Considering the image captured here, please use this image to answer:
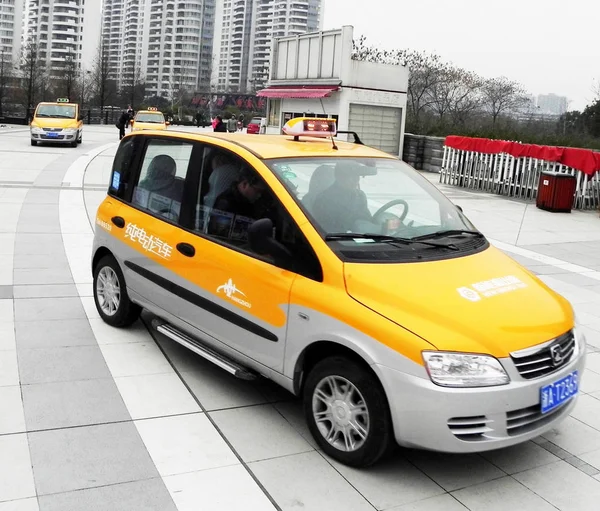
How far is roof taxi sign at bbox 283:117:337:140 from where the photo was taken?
5141 mm

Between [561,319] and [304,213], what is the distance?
5.22 feet

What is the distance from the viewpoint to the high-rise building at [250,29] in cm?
13662

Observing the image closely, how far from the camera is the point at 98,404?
172 inches

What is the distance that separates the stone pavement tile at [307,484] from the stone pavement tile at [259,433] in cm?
9

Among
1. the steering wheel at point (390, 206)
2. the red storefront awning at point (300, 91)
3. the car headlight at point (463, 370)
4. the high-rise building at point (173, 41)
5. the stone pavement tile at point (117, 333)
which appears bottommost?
the stone pavement tile at point (117, 333)

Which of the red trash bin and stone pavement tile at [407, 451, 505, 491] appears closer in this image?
stone pavement tile at [407, 451, 505, 491]

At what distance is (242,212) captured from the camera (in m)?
4.38

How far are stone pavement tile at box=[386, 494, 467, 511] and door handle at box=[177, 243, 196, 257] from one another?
7.03 feet

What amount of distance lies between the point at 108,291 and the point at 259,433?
2344mm

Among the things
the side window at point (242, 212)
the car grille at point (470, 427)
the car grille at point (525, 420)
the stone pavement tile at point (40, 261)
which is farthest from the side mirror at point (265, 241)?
the stone pavement tile at point (40, 261)

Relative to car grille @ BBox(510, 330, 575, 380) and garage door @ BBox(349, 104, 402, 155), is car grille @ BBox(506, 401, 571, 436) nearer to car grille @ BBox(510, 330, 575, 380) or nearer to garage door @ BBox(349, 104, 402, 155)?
car grille @ BBox(510, 330, 575, 380)

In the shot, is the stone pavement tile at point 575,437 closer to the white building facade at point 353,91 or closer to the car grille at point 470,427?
the car grille at point 470,427

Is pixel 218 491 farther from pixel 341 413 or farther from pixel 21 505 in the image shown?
pixel 21 505

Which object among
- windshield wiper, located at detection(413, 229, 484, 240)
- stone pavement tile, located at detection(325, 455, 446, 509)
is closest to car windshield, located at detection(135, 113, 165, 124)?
windshield wiper, located at detection(413, 229, 484, 240)
